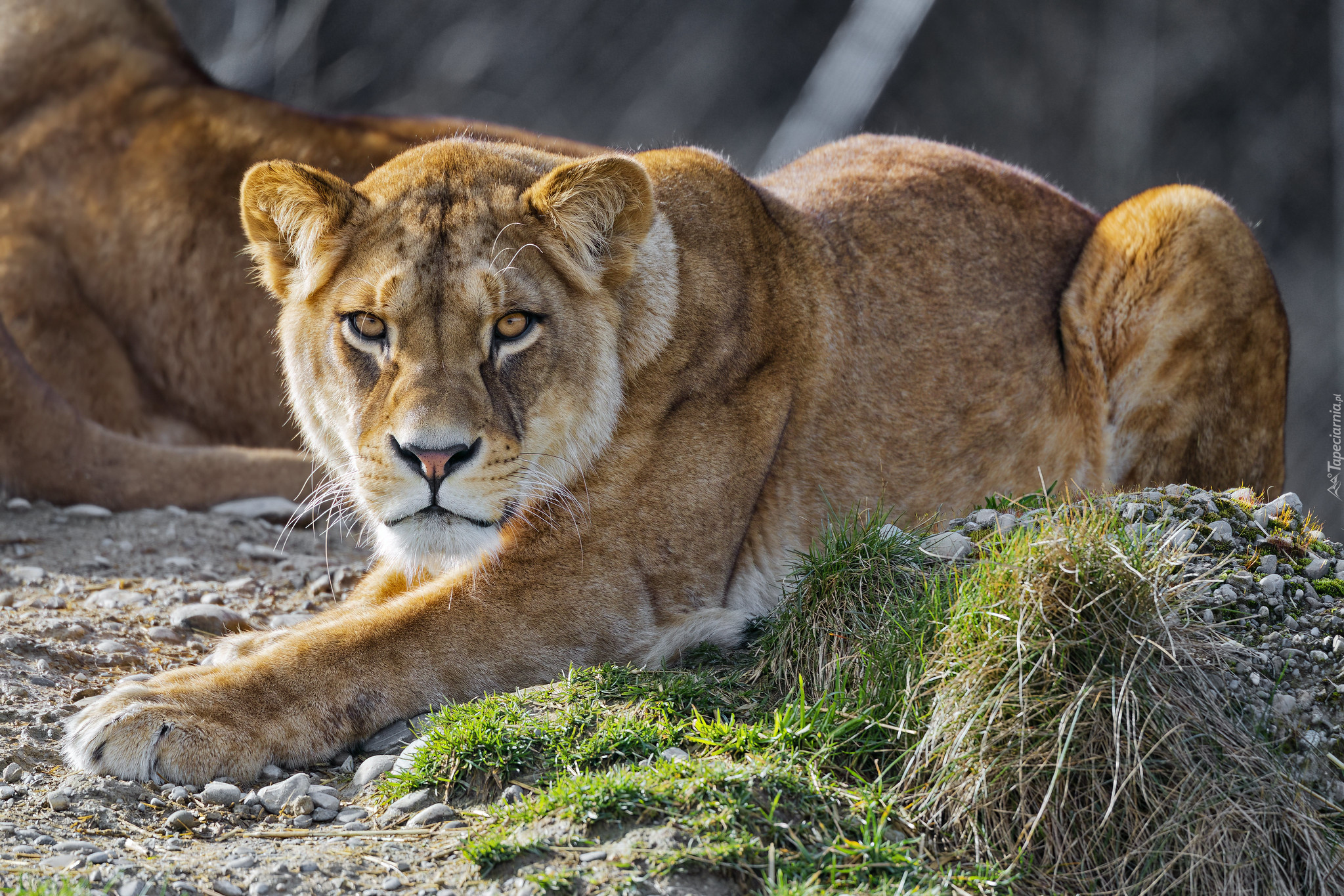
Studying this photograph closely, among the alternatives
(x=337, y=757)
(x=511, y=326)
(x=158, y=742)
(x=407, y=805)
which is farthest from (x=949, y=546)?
(x=158, y=742)

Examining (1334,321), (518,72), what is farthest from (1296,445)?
(518,72)

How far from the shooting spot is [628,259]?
3.69m

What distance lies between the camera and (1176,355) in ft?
15.8

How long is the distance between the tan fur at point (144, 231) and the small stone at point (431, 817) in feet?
10.2

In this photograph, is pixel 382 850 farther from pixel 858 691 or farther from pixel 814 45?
pixel 814 45

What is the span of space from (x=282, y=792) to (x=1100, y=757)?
1.83 metres

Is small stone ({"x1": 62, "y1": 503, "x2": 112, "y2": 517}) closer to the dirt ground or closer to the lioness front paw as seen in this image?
the dirt ground

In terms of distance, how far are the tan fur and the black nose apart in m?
2.68

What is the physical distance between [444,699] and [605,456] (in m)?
0.79

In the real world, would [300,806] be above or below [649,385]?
below

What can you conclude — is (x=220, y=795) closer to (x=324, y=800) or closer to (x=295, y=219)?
(x=324, y=800)

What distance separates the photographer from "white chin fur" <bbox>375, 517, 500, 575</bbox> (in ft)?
11.1

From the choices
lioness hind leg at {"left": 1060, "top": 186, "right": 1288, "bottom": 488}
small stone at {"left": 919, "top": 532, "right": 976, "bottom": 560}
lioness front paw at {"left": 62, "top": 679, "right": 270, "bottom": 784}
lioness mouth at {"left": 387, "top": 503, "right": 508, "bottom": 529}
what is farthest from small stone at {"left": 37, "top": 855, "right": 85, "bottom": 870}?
lioness hind leg at {"left": 1060, "top": 186, "right": 1288, "bottom": 488}

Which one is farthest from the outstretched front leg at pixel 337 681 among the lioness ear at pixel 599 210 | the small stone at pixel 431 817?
the lioness ear at pixel 599 210
